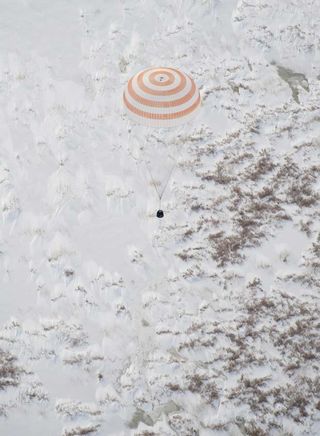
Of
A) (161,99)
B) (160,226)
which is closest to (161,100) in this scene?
(161,99)

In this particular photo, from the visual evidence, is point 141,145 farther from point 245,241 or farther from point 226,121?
point 245,241

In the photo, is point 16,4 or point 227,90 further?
point 16,4

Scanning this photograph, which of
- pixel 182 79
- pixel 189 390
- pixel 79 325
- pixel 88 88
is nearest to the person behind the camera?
pixel 189 390

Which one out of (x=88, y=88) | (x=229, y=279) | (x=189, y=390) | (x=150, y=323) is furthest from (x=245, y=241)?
(x=88, y=88)

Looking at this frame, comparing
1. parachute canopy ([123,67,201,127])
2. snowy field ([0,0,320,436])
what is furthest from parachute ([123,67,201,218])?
snowy field ([0,0,320,436])

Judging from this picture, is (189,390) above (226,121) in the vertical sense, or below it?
below

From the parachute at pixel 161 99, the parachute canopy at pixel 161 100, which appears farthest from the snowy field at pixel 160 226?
the parachute canopy at pixel 161 100

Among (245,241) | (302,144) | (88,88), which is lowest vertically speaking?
(245,241)

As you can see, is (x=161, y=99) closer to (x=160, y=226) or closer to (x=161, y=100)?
(x=161, y=100)
